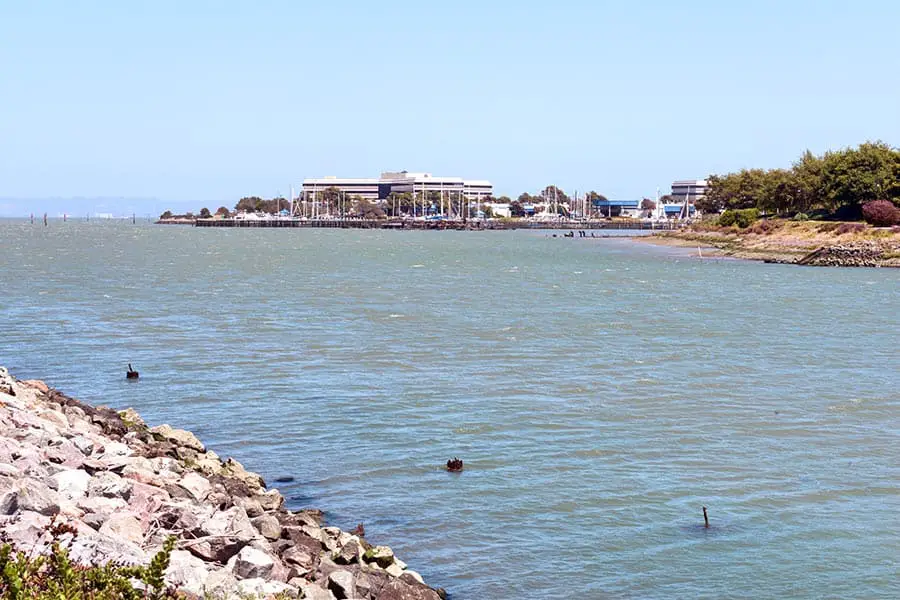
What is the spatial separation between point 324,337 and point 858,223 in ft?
289

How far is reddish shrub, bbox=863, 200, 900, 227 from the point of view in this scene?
111125 millimetres

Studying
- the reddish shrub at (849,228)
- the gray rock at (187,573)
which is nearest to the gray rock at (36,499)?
the gray rock at (187,573)

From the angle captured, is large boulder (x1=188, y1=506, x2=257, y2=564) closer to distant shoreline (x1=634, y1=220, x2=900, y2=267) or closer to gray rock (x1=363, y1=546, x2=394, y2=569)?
gray rock (x1=363, y1=546, x2=394, y2=569)

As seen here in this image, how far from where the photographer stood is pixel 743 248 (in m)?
125

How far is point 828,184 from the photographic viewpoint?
416ft

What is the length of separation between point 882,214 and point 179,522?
361ft

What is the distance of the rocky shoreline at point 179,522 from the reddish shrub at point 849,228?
103463 millimetres

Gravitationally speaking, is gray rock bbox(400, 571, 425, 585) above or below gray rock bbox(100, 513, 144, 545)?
below

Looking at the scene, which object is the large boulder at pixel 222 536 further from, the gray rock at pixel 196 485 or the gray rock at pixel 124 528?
the gray rock at pixel 196 485

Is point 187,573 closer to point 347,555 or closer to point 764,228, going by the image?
point 347,555

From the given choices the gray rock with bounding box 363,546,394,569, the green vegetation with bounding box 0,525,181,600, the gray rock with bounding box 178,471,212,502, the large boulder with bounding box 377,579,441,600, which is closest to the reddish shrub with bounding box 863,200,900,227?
the gray rock with bounding box 178,471,212,502

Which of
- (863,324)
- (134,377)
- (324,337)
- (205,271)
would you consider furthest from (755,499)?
(205,271)

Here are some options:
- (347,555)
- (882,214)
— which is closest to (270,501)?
(347,555)

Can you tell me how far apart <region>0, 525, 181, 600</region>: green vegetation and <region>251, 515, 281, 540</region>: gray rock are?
361 centimetres
